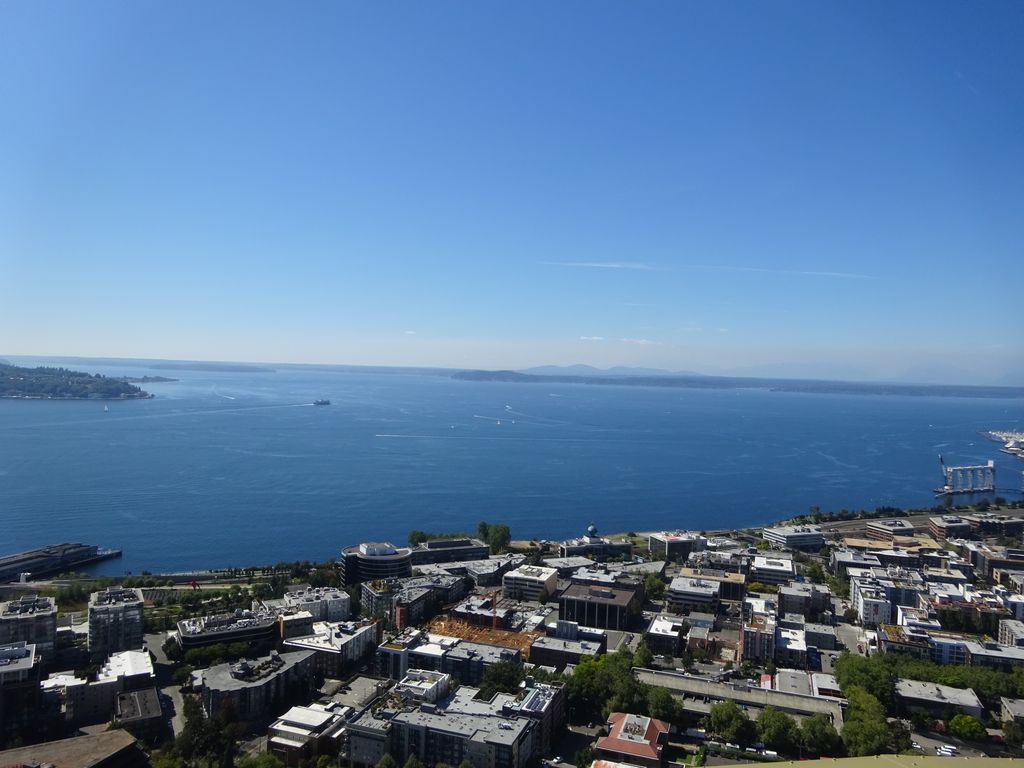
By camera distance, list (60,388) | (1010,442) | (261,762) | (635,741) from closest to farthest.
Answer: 1. (261,762)
2. (635,741)
3. (1010,442)
4. (60,388)

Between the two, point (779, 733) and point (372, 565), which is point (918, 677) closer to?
point (779, 733)

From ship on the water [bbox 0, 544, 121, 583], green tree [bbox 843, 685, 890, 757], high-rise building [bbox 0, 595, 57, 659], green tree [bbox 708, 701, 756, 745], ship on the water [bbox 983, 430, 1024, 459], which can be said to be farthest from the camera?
ship on the water [bbox 983, 430, 1024, 459]

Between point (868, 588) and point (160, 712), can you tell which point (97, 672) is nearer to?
point (160, 712)

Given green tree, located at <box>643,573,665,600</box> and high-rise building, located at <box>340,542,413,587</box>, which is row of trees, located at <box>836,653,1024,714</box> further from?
high-rise building, located at <box>340,542,413,587</box>

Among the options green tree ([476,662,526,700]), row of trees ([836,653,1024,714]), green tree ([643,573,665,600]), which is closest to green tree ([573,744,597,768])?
green tree ([476,662,526,700])

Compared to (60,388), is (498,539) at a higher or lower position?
lower

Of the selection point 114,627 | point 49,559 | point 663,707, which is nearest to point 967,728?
point 663,707

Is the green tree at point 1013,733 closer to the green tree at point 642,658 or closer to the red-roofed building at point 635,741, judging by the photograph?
the red-roofed building at point 635,741
